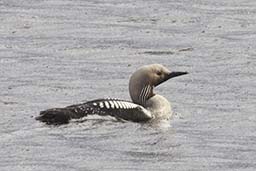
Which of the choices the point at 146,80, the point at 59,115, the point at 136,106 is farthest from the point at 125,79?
the point at 59,115

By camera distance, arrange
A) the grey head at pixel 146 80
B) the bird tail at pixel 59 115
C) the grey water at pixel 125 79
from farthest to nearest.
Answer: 1. the grey head at pixel 146 80
2. the bird tail at pixel 59 115
3. the grey water at pixel 125 79

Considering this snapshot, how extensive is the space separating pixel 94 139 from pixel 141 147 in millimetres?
543

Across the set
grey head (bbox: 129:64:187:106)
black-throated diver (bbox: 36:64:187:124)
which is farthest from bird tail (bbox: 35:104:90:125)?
grey head (bbox: 129:64:187:106)

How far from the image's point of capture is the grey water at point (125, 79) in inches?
563

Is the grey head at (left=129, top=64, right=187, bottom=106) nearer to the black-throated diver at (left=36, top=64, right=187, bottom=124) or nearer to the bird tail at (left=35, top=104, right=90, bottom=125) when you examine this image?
the black-throated diver at (left=36, top=64, right=187, bottom=124)

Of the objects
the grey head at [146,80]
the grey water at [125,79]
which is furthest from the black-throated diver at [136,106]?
the grey water at [125,79]

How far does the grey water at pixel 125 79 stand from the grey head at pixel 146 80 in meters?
0.27

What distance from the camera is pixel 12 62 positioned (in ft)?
62.3

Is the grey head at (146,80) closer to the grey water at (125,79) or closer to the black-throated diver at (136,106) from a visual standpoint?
the black-throated diver at (136,106)

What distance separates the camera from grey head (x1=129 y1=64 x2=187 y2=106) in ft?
55.8

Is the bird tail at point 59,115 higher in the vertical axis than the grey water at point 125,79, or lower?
higher

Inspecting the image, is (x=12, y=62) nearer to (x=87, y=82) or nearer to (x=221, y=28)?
(x=87, y=82)

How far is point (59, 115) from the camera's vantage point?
15.5m

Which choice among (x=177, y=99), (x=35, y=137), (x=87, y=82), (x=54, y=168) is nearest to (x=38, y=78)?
(x=87, y=82)
